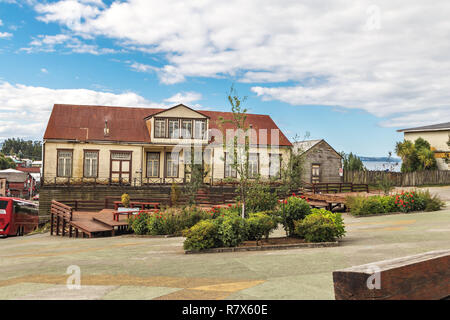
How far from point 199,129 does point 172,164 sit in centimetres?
428

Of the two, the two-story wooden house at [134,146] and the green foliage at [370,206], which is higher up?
the two-story wooden house at [134,146]

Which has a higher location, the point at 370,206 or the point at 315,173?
the point at 315,173

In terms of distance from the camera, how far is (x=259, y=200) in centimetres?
1303

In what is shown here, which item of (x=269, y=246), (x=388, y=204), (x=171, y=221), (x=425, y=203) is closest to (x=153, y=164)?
(x=171, y=221)

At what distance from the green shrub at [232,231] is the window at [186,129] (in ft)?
82.9

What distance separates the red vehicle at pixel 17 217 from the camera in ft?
92.2

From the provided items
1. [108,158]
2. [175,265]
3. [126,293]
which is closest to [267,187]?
[175,265]

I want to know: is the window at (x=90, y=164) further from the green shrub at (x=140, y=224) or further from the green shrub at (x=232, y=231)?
the green shrub at (x=232, y=231)

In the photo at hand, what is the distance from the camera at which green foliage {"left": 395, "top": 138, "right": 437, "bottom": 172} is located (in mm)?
49281

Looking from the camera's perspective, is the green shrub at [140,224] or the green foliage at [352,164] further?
the green foliage at [352,164]

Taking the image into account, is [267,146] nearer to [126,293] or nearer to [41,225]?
[41,225]

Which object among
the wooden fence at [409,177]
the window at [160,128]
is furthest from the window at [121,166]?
the wooden fence at [409,177]

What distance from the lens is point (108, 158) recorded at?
34.3m

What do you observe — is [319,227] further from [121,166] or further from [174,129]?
[121,166]
